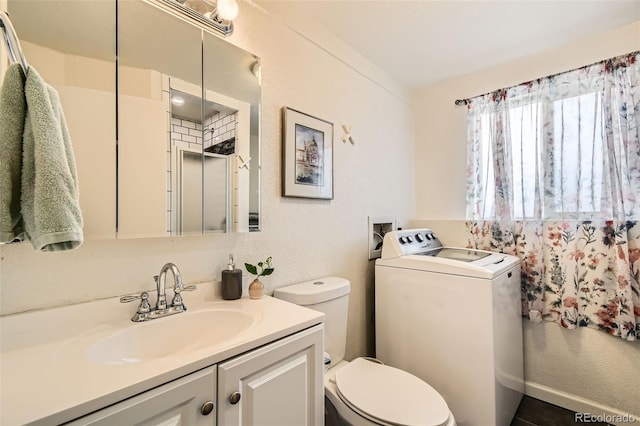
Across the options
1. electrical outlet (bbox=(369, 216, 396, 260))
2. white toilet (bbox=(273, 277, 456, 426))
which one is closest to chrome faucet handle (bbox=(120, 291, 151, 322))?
white toilet (bbox=(273, 277, 456, 426))

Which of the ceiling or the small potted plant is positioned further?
the ceiling

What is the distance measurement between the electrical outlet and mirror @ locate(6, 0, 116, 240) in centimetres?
153

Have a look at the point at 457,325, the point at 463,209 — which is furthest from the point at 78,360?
the point at 463,209

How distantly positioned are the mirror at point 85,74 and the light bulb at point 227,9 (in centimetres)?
39

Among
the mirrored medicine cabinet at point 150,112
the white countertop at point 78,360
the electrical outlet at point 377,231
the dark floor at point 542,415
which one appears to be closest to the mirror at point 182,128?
the mirrored medicine cabinet at point 150,112

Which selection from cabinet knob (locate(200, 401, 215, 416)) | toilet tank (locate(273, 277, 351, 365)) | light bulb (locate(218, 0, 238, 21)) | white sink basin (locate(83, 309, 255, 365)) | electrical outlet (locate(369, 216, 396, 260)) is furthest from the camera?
electrical outlet (locate(369, 216, 396, 260))

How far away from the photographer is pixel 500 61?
2.05 m

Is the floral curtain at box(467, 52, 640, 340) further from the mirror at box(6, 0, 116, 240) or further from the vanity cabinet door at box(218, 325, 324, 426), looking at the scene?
the mirror at box(6, 0, 116, 240)

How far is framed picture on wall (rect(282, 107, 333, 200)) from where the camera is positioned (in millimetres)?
1458

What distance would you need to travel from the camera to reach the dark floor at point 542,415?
1672mm

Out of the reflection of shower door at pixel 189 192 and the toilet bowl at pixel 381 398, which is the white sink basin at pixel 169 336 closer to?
the reflection of shower door at pixel 189 192

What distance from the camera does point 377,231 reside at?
2119 mm

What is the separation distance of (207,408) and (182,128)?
3.06 ft

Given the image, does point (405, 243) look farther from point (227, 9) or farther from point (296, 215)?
point (227, 9)
